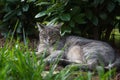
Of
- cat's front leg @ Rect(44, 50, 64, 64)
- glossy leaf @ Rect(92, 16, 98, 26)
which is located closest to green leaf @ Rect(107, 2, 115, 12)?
glossy leaf @ Rect(92, 16, 98, 26)

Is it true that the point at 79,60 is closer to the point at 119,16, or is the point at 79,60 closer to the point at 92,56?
the point at 92,56

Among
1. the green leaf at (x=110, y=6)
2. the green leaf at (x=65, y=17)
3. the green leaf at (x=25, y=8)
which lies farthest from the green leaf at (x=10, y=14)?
the green leaf at (x=110, y=6)

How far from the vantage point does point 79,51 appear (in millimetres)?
7223

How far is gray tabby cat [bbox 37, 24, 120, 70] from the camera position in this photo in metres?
6.39

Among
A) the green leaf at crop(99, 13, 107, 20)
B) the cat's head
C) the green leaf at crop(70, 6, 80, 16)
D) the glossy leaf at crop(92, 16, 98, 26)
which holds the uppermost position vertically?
the green leaf at crop(70, 6, 80, 16)

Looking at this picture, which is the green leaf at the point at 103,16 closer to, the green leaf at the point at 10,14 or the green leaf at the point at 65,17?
the green leaf at the point at 65,17

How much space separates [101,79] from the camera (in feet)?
14.5

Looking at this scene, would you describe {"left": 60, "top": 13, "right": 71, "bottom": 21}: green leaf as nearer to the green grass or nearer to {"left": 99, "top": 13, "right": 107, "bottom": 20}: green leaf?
{"left": 99, "top": 13, "right": 107, "bottom": 20}: green leaf

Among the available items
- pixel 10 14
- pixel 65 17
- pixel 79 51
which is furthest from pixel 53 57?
pixel 10 14

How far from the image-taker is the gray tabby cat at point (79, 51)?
6.39 metres

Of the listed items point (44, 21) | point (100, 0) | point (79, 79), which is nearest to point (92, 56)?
point (100, 0)

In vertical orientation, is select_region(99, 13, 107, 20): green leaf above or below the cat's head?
above

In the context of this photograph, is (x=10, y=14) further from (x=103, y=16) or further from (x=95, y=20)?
(x=103, y=16)

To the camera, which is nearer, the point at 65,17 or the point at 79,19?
the point at 65,17
